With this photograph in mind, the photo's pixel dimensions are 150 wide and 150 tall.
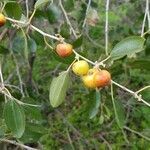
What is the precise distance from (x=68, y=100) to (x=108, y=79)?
9.56 ft

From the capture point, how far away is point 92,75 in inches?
38.6

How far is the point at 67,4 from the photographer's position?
2.04 meters

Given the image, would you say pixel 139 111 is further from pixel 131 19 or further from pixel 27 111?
pixel 27 111

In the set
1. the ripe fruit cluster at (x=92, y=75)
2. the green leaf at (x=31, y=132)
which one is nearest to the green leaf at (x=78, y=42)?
the ripe fruit cluster at (x=92, y=75)

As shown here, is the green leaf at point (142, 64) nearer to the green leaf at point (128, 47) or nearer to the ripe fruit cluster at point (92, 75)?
the green leaf at point (128, 47)

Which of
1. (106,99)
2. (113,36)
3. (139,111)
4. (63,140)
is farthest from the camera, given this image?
(139,111)

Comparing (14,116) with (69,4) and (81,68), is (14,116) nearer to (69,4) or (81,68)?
(81,68)

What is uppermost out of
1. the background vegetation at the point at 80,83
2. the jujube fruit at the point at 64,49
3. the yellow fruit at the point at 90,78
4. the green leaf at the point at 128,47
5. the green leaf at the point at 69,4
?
the green leaf at the point at 69,4

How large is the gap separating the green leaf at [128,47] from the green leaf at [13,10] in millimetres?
271

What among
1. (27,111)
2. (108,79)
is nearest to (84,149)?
(27,111)

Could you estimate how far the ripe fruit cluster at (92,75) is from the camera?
0.97 m

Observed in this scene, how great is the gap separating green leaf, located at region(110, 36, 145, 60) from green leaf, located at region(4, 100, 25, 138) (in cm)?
28

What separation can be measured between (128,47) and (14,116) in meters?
0.33

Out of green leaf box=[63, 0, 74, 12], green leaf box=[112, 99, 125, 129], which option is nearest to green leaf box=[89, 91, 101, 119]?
green leaf box=[112, 99, 125, 129]
